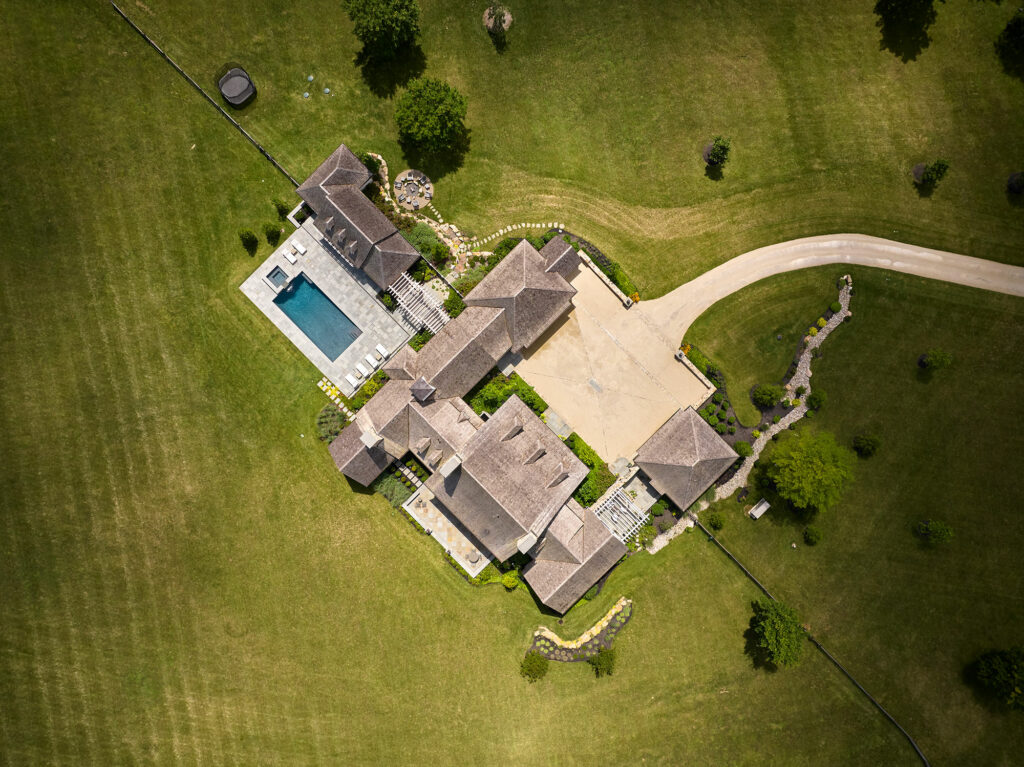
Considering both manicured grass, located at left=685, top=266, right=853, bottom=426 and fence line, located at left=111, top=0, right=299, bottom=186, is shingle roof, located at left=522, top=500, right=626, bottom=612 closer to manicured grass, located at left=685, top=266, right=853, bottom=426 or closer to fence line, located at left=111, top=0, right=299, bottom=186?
manicured grass, located at left=685, top=266, right=853, bottom=426

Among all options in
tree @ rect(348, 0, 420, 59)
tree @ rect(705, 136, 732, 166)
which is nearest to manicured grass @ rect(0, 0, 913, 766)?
tree @ rect(348, 0, 420, 59)

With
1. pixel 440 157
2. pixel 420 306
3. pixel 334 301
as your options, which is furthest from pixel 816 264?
pixel 334 301

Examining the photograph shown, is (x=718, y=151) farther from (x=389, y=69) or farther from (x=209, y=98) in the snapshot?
(x=209, y=98)

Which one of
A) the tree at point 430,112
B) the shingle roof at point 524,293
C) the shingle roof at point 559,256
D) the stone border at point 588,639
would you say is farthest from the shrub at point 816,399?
the tree at point 430,112

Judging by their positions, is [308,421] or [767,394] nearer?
[767,394]

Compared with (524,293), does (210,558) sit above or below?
below

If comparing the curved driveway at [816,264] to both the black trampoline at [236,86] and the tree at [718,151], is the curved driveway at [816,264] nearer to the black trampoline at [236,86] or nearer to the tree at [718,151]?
the tree at [718,151]
